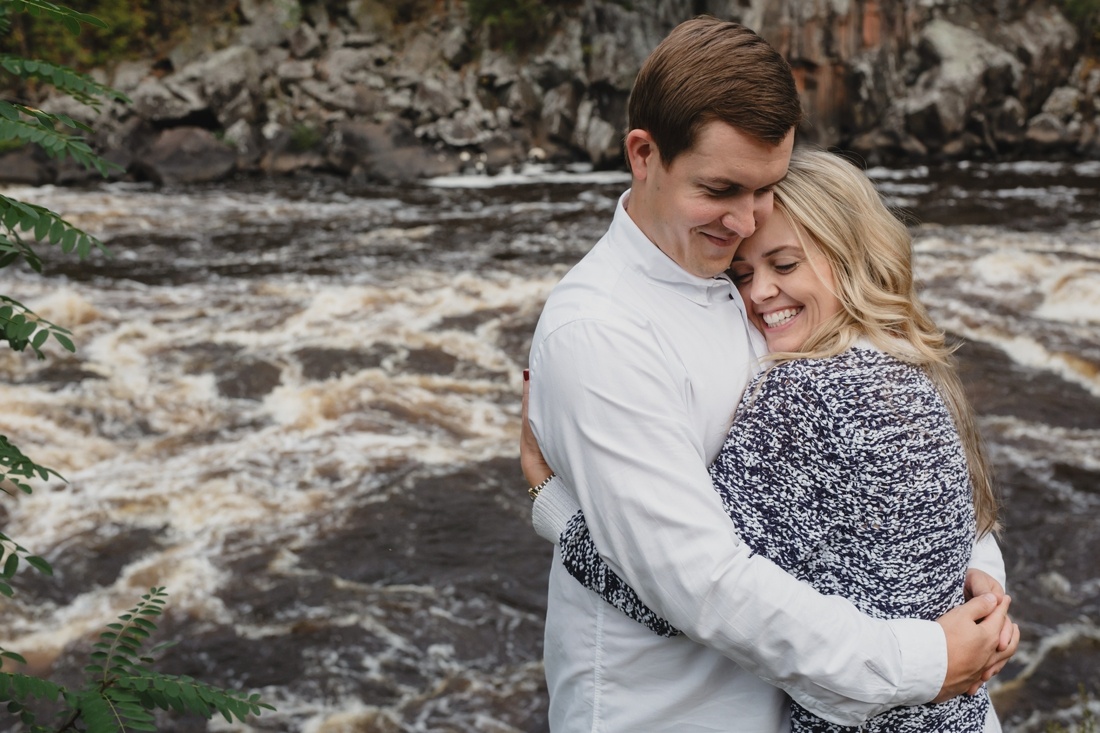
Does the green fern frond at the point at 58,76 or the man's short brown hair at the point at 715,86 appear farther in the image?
the green fern frond at the point at 58,76

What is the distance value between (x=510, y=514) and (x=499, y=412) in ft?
5.24

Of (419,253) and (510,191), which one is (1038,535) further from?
(510,191)

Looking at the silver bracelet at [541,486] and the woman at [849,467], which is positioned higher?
the woman at [849,467]

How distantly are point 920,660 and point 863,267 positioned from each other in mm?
803

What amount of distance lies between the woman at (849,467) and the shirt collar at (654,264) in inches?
7.8

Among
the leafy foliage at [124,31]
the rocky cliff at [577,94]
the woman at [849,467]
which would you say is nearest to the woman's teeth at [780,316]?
the woman at [849,467]

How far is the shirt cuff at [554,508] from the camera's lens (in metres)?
2.11

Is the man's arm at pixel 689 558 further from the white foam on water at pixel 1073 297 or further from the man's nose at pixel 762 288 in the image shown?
the white foam on water at pixel 1073 297

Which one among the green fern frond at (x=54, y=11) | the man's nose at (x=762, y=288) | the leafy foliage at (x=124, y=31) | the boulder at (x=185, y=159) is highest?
the green fern frond at (x=54, y=11)

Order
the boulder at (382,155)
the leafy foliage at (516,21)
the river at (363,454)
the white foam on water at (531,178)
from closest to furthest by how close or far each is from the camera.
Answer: the river at (363,454)
the white foam on water at (531,178)
the boulder at (382,155)
the leafy foliage at (516,21)

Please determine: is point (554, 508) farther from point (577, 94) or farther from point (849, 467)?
point (577, 94)

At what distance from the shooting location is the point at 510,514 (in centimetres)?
674

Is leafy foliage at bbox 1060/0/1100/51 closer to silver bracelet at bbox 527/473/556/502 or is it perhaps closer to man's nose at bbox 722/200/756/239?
man's nose at bbox 722/200/756/239

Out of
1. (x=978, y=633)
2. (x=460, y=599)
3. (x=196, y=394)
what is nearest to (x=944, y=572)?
(x=978, y=633)
